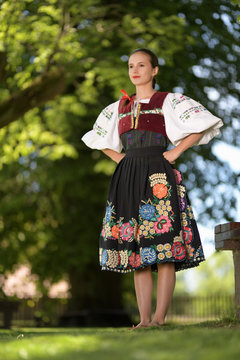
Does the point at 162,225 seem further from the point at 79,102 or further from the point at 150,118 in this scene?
the point at 79,102

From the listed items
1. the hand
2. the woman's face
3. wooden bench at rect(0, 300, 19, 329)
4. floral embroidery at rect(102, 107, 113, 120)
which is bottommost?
wooden bench at rect(0, 300, 19, 329)

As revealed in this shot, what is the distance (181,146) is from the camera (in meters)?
4.59

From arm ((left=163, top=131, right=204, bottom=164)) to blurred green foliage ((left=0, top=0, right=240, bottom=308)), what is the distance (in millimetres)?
4481

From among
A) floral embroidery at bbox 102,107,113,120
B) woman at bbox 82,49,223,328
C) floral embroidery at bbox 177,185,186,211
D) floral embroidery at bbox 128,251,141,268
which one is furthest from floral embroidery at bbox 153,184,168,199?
floral embroidery at bbox 102,107,113,120

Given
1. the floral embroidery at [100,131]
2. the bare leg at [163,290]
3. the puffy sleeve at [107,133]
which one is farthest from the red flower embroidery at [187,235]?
the floral embroidery at [100,131]

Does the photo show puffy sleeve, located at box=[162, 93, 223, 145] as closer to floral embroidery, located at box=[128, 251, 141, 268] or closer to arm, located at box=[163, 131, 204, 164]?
arm, located at box=[163, 131, 204, 164]

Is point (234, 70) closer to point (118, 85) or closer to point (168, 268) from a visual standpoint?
point (118, 85)

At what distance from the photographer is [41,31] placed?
10133 mm

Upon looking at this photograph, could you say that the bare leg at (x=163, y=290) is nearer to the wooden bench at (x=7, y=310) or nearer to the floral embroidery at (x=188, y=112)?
the floral embroidery at (x=188, y=112)

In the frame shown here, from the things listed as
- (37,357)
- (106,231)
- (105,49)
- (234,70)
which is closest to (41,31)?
(105,49)

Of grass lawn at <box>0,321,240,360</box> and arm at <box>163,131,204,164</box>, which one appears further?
arm at <box>163,131,204,164</box>

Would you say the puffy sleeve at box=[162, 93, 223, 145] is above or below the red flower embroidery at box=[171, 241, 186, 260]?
above

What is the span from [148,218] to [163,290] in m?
0.55

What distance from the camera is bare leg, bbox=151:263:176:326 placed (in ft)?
14.4
